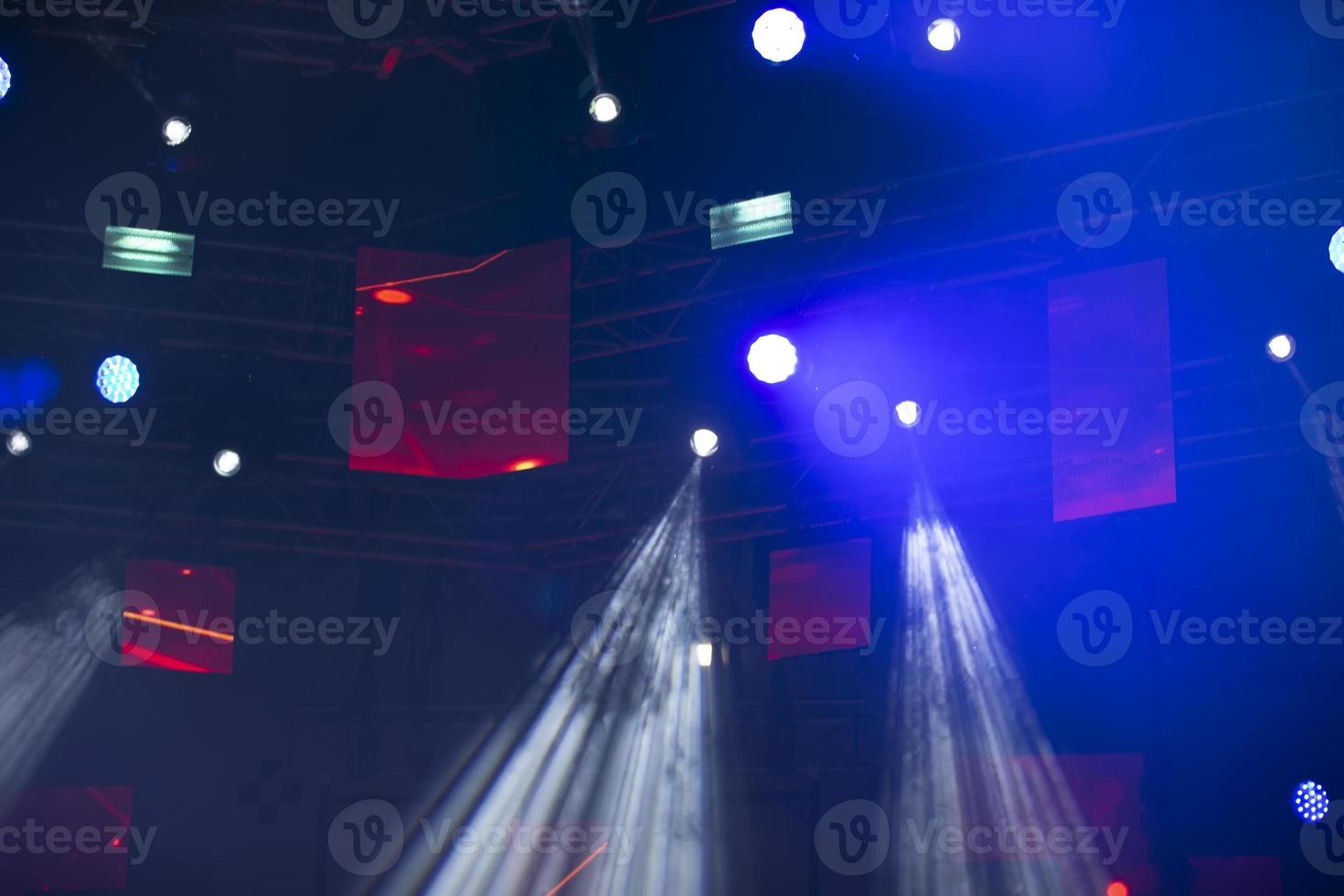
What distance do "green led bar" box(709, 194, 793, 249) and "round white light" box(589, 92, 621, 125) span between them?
1.27 meters

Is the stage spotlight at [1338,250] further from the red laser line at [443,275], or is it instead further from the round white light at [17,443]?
the round white light at [17,443]

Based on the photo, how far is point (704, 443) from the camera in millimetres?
10477

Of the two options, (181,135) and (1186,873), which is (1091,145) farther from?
(1186,873)

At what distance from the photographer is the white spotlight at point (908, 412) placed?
442 inches

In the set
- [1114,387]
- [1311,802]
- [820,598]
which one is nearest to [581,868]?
[820,598]

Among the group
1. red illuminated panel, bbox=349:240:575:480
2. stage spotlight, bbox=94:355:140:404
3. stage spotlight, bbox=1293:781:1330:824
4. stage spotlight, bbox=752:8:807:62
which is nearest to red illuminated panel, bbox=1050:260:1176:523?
stage spotlight, bbox=752:8:807:62

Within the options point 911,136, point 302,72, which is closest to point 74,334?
point 302,72

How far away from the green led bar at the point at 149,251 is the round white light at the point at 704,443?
13.0 feet

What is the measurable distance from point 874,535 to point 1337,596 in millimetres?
4300

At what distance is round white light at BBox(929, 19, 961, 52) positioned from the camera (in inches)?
302

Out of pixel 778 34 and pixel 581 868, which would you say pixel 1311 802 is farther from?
pixel 778 34

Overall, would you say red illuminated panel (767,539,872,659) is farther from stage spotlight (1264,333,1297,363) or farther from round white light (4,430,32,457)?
round white light (4,430,32,457)

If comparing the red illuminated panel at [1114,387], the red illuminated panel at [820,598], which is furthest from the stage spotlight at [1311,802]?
the red illuminated panel at [1114,387]

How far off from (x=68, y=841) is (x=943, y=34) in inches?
470
